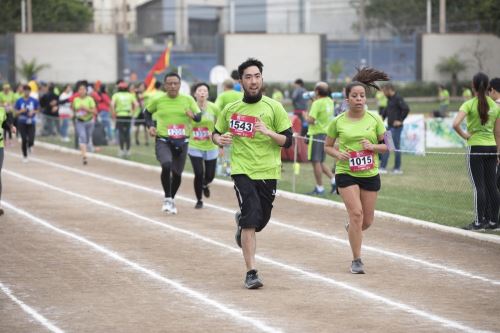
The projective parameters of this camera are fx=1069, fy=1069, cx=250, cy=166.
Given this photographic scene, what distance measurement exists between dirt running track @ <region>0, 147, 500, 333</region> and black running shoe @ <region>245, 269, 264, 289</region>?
113 millimetres

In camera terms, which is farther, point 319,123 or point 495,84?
point 319,123

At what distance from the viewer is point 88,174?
24.8m

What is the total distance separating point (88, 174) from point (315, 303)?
16.0m

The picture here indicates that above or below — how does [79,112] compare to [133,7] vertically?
below

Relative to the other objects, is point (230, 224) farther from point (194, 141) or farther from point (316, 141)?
point (316, 141)

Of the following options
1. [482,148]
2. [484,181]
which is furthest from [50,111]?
[482,148]

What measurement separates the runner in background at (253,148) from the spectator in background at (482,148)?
172 inches

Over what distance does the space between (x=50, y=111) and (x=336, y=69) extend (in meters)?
33.3

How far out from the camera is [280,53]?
7062 cm

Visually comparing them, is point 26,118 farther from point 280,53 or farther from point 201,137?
point 280,53

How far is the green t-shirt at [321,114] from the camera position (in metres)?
19.3

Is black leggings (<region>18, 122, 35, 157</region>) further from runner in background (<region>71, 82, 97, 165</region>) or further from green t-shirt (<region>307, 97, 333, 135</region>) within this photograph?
green t-shirt (<region>307, 97, 333, 135</region>)

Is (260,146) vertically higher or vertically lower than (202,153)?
higher

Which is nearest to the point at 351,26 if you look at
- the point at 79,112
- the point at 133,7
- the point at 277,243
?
the point at 133,7
